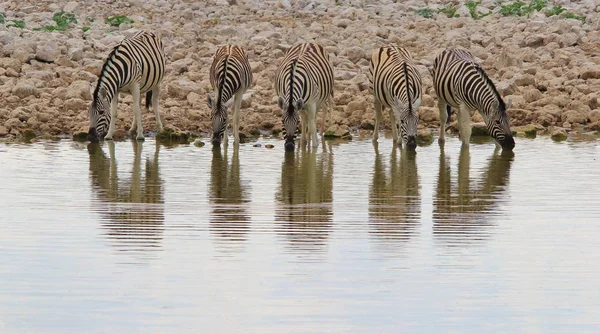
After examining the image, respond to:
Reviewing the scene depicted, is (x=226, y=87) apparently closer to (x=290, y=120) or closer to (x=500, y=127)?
(x=290, y=120)

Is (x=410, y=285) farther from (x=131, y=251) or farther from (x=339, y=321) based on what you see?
(x=131, y=251)

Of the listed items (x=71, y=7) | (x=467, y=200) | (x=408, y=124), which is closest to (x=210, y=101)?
(x=408, y=124)

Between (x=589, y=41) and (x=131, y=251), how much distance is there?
63.0 ft

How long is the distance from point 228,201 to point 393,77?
20.6 ft

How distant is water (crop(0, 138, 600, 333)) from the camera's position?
767 cm

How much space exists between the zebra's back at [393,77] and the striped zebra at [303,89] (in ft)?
2.12

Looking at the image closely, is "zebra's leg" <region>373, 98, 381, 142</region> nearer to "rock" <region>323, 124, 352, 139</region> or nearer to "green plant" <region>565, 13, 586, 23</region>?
"rock" <region>323, 124, 352, 139</region>

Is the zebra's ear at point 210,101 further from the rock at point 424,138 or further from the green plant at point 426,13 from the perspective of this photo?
the green plant at point 426,13

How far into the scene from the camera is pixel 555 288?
8391mm

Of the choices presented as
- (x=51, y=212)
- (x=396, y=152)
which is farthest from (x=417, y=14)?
(x=51, y=212)

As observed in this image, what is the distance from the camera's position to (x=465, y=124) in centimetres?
1777

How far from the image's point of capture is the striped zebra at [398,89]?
1750 cm

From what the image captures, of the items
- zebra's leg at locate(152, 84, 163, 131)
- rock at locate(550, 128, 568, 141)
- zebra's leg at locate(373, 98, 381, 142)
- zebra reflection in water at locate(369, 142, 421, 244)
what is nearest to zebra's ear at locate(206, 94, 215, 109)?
zebra's leg at locate(152, 84, 163, 131)

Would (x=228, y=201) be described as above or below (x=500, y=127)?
below
